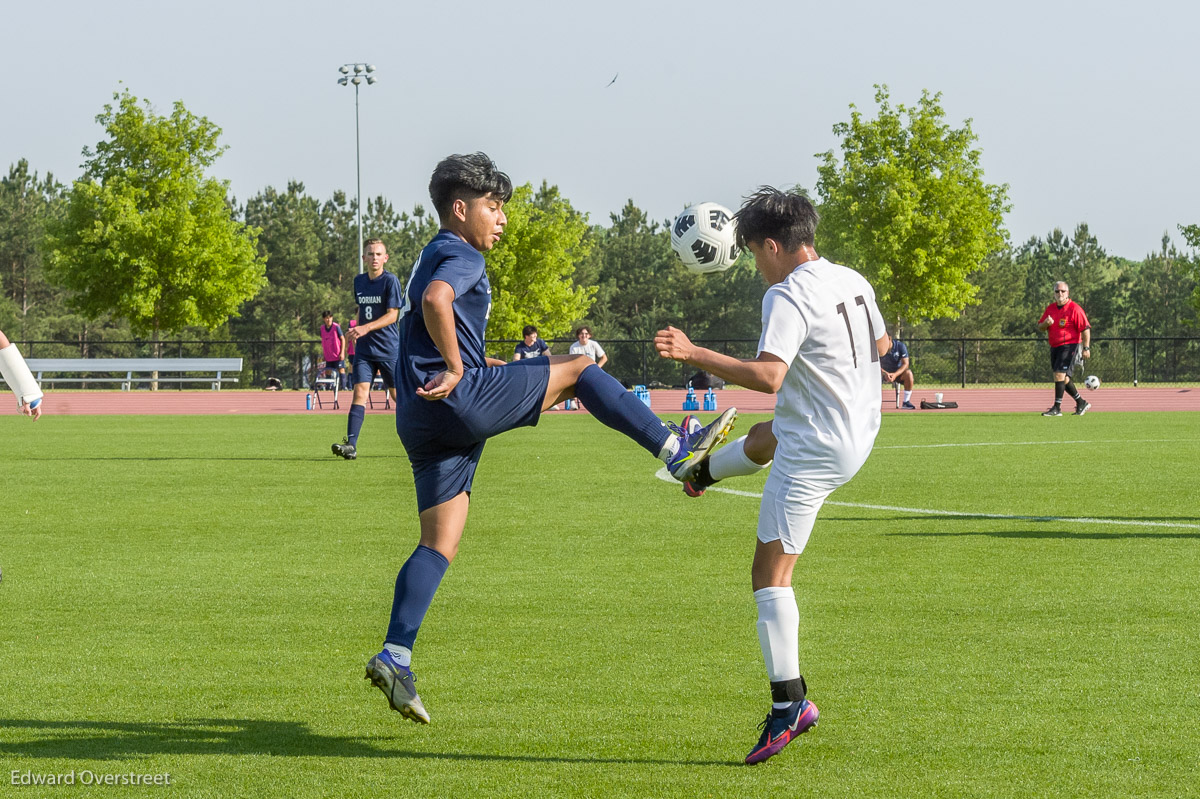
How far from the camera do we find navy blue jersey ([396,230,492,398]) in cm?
462

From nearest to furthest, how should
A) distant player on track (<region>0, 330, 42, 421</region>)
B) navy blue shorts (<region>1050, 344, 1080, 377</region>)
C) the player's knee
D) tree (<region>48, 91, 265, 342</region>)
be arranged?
1. the player's knee
2. distant player on track (<region>0, 330, 42, 421</region>)
3. navy blue shorts (<region>1050, 344, 1080, 377</region>)
4. tree (<region>48, 91, 265, 342</region>)

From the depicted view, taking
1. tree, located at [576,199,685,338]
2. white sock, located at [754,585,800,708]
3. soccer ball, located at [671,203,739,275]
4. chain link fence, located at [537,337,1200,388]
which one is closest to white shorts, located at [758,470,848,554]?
white sock, located at [754,585,800,708]

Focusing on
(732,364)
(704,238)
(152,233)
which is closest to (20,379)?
(732,364)

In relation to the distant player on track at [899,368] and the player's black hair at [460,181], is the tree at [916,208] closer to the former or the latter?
the distant player on track at [899,368]

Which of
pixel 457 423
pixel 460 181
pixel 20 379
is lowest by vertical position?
pixel 457 423

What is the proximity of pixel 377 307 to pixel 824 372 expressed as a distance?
36.3ft

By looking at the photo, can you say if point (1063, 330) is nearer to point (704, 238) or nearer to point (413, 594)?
point (704, 238)

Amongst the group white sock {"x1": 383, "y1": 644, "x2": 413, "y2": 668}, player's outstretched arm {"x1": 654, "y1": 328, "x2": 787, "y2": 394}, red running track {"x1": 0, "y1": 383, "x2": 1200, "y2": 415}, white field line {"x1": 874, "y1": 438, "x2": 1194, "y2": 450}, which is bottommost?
red running track {"x1": 0, "y1": 383, "x2": 1200, "y2": 415}

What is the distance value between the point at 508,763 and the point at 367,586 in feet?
10.9

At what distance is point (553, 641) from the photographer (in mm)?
5785

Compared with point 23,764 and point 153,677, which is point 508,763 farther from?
point 153,677

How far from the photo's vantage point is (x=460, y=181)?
4.78 metres

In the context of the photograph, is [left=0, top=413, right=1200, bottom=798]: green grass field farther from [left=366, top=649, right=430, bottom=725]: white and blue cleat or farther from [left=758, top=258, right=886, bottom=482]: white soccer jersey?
[left=758, top=258, right=886, bottom=482]: white soccer jersey

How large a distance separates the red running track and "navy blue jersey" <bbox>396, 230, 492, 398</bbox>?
2659cm
